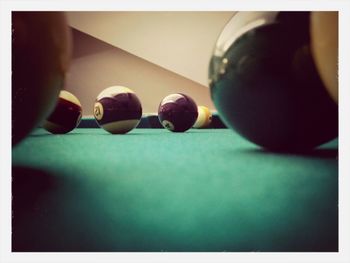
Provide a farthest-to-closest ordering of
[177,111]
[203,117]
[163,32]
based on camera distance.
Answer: [203,117] < [177,111] < [163,32]

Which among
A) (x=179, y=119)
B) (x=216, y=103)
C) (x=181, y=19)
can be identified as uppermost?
(x=181, y=19)

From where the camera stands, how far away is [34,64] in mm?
986

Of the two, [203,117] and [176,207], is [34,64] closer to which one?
[176,207]

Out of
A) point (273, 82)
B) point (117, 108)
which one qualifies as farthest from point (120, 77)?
point (273, 82)

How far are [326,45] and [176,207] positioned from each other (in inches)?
26.9

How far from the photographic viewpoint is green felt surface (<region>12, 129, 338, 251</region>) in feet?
2.65

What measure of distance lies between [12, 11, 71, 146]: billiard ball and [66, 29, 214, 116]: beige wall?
56 centimetres

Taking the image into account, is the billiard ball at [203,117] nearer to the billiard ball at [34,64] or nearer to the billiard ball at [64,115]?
the billiard ball at [64,115]

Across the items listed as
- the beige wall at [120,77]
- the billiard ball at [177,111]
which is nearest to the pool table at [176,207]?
the beige wall at [120,77]
